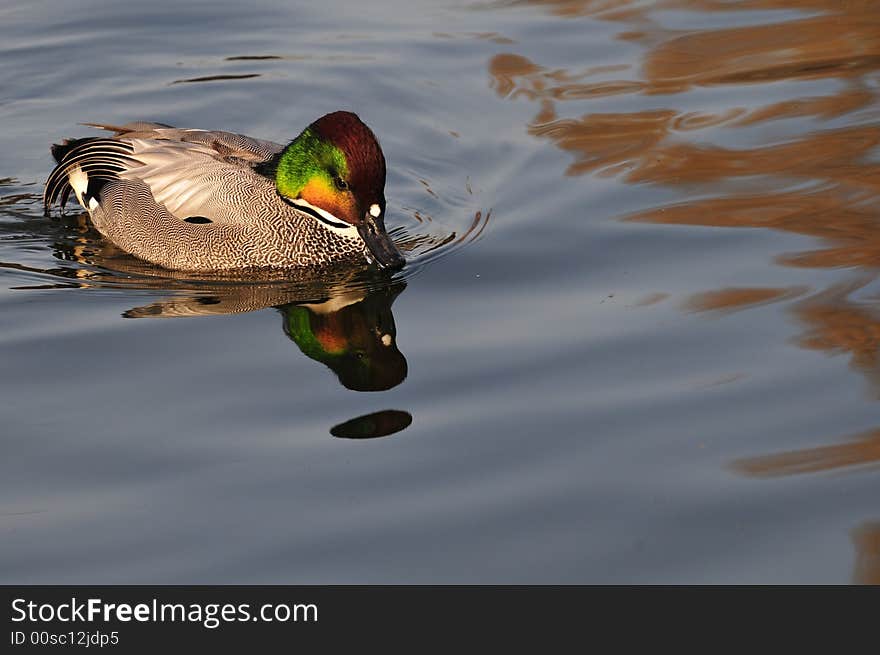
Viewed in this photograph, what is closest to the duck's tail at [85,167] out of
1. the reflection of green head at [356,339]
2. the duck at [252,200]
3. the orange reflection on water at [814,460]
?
the duck at [252,200]

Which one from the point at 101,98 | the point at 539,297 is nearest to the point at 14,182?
the point at 101,98

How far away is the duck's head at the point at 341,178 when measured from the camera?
7727 mm

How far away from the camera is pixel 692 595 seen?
4.73 metres

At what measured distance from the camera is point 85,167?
347 inches

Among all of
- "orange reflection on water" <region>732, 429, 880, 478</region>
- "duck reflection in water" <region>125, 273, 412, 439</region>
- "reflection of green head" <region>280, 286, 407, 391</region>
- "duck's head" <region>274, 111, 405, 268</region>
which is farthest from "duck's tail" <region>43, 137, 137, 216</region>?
"orange reflection on water" <region>732, 429, 880, 478</region>

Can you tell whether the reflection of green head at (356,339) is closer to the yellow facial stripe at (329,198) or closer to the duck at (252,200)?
the duck at (252,200)

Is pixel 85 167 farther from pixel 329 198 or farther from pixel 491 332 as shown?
pixel 491 332

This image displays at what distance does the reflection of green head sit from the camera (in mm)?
6445

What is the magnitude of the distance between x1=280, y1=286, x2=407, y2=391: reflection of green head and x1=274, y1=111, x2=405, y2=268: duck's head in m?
0.46

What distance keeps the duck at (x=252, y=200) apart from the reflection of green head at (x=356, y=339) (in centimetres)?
47

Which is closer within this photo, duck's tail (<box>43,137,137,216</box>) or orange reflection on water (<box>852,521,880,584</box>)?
orange reflection on water (<box>852,521,880,584</box>)

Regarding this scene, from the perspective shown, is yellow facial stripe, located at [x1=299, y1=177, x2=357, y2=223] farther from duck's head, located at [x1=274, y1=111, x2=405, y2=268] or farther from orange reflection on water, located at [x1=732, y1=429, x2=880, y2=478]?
orange reflection on water, located at [x1=732, y1=429, x2=880, y2=478]

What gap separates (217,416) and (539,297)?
1936mm

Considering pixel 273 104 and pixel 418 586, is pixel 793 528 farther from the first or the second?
pixel 273 104
